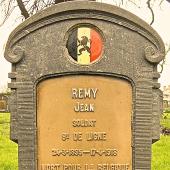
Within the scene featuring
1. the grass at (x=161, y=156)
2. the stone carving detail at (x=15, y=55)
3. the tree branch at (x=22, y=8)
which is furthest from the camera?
the tree branch at (x=22, y=8)

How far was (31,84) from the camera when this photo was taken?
5.42m

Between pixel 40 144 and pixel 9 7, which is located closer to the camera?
pixel 40 144

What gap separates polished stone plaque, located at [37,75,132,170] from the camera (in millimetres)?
5410

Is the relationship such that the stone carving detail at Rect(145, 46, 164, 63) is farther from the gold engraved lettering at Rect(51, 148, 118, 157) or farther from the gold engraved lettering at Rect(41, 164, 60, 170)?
the gold engraved lettering at Rect(41, 164, 60, 170)

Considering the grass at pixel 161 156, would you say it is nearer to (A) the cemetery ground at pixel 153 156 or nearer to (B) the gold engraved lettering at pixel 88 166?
(A) the cemetery ground at pixel 153 156

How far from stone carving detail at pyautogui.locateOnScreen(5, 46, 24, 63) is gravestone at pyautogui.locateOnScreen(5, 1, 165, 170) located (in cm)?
1

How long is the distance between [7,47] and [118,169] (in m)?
1.78

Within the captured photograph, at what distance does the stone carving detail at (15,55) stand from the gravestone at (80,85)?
0.04ft

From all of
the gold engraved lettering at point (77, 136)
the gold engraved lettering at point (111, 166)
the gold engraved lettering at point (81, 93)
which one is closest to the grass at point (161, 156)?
the gold engraved lettering at point (111, 166)

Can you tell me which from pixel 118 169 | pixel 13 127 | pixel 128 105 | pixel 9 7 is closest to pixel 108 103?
pixel 128 105

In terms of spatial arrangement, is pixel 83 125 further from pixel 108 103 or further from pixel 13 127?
pixel 13 127

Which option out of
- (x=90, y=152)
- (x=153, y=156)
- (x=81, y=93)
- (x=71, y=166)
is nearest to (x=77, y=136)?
(x=90, y=152)

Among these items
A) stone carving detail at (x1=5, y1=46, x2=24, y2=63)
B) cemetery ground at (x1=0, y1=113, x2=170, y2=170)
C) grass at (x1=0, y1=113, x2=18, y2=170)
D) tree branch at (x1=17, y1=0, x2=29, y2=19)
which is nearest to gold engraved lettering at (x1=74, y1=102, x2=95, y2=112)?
stone carving detail at (x1=5, y1=46, x2=24, y2=63)

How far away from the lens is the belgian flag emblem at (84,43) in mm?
5414
